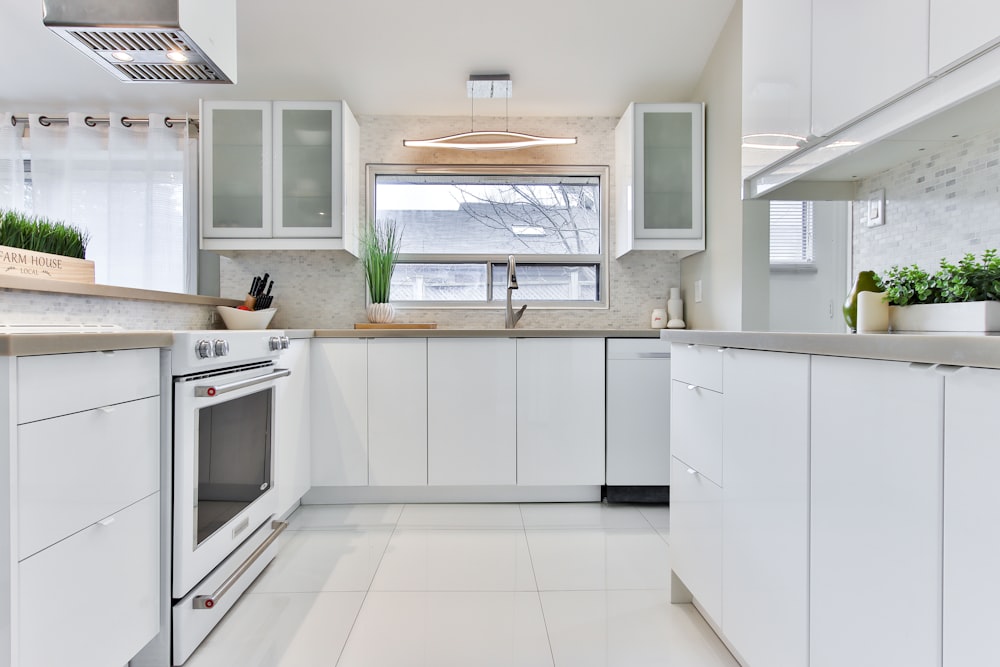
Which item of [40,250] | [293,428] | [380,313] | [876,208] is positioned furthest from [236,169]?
[876,208]

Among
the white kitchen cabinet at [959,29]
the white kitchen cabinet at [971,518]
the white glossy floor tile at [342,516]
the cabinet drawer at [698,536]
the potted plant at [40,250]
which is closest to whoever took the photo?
the white kitchen cabinet at [971,518]

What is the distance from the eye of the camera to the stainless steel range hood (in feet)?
4.70

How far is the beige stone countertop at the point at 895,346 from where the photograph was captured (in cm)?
63

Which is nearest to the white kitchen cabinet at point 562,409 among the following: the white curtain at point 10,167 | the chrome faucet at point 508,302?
the chrome faucet at point 508,302

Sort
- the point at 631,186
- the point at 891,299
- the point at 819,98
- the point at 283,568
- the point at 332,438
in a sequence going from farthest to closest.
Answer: the point at 631,186
the point at 332,438
the point at 283,568
the point at 819,98
the point at 891,299

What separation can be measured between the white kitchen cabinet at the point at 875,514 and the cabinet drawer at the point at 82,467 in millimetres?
1456

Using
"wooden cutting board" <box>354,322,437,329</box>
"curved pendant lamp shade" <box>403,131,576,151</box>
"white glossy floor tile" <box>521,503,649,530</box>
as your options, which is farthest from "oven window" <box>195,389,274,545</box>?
"curved pendant lamp shade" <box>403,131,576,151</box>

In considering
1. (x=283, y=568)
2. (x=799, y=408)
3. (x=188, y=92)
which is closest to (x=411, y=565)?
(x=283, y=568)

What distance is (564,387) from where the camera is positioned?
2.79 m

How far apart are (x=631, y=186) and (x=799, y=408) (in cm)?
221

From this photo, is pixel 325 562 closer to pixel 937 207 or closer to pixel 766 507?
pixel 766 507

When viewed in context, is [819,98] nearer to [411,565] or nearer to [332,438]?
[411,565]

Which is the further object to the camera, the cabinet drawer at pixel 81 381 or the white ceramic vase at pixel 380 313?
the white ceramic vase at pixel 380 313

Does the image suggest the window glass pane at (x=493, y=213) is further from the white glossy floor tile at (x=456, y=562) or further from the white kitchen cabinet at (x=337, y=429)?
the white glossy floor tile at (x=456, y=562)
